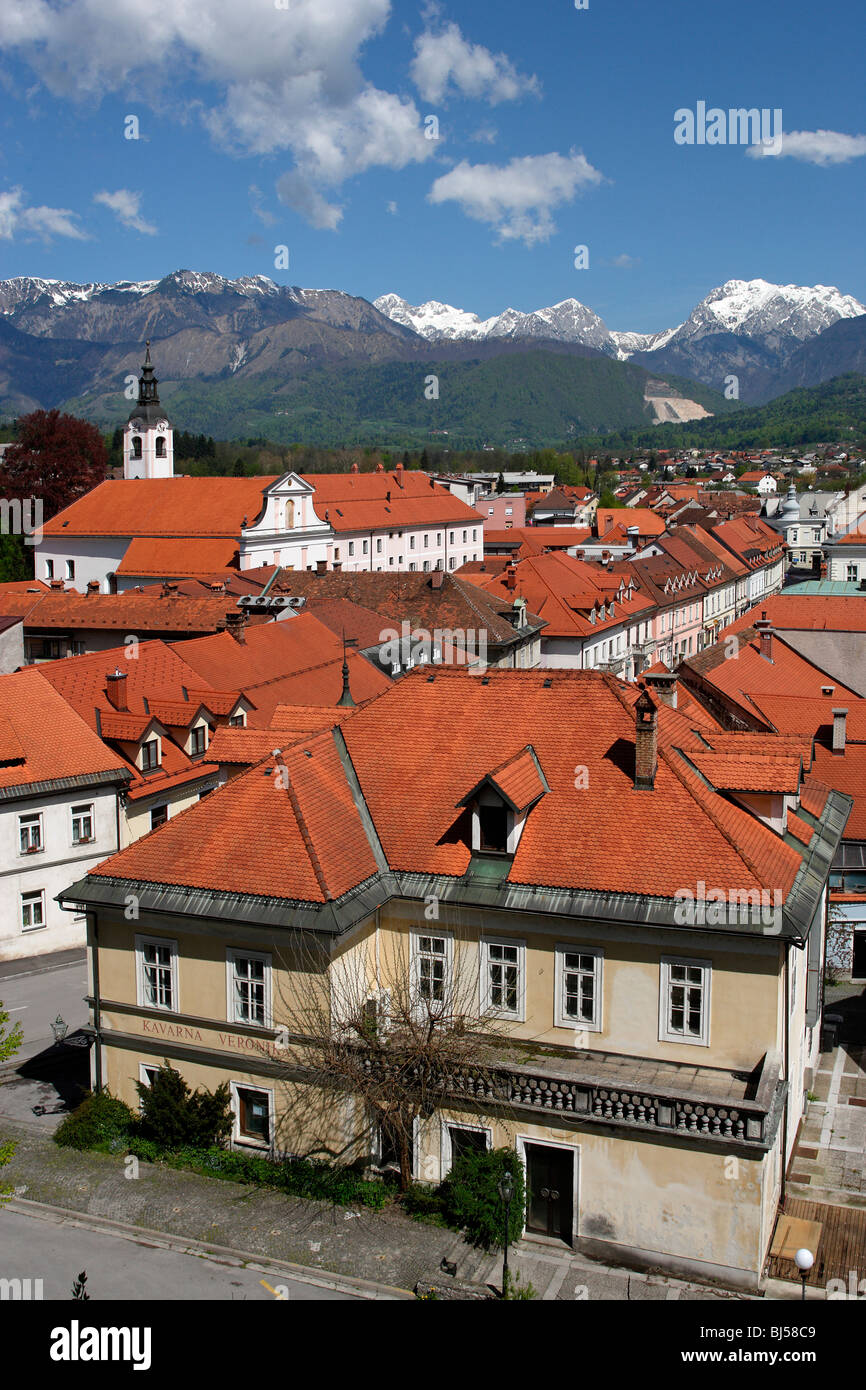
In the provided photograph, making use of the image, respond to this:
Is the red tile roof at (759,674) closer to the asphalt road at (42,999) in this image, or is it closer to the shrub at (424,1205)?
the asphalt road at (42,999)

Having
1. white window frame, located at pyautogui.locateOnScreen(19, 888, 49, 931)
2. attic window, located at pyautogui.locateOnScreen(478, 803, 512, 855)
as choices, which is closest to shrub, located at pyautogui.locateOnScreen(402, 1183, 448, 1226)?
attic window, located at pyautogui.locateOnScreen(478, 803, 512, 855)

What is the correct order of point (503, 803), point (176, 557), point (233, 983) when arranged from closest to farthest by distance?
point (503, 803)
point (233, 983)
point (176, 557)

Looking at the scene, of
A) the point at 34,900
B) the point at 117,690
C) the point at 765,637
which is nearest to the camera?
the point at 34,900

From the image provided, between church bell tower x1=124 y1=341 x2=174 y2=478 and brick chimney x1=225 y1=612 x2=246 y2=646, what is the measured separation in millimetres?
71784

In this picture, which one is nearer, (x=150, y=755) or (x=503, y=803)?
(x=503, y=803)

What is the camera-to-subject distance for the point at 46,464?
11138 cm

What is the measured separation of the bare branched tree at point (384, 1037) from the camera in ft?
64.7

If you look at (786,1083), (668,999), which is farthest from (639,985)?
(786,1083)

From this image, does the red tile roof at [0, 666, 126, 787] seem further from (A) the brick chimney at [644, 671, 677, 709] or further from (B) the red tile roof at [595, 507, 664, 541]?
(B) the red tile roof at [595, 507, 664, 541]

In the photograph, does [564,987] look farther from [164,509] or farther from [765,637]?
[164,509]

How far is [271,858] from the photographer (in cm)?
2125

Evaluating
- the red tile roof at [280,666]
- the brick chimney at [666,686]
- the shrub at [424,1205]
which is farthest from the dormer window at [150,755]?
the shrub at [424,1205]

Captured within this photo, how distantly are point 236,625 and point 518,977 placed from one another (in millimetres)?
31456
